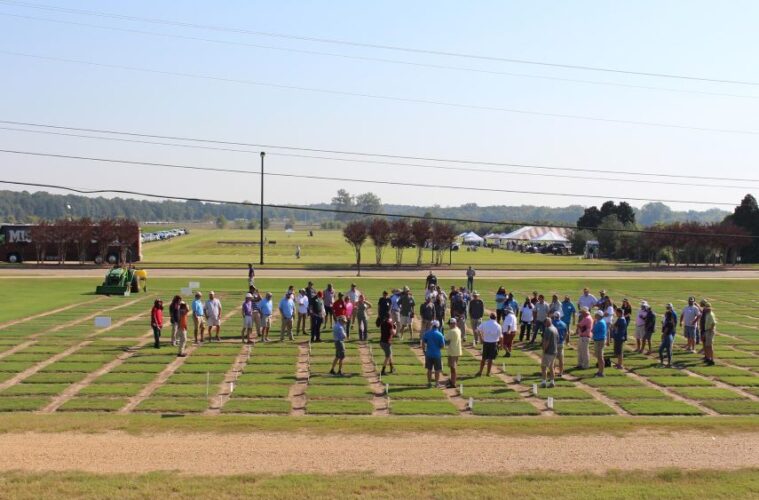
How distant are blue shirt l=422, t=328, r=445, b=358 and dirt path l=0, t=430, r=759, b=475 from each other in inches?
173

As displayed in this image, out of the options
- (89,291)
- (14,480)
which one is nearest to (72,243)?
(89,291)

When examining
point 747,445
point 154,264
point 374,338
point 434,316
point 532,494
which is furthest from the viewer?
point 154,264

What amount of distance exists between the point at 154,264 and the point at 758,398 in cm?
5154

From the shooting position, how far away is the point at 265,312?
24.3 metres

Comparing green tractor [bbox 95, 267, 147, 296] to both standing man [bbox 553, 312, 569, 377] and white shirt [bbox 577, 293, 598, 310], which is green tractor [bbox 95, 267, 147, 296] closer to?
white shirt [bbox 577, 293, 598, 310]

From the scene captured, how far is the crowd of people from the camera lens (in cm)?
1909

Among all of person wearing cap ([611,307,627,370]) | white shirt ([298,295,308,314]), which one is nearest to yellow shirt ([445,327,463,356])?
person wearing cap ([611,307,627,370])

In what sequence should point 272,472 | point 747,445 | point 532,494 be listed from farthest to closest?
point 747,445 < point 272,472 < point 532,494

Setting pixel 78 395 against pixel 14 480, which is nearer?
pixel 14 480

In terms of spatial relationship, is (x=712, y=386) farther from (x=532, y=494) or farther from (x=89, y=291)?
(x=89, y=291)

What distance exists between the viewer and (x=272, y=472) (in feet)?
38.0

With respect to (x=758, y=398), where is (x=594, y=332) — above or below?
above

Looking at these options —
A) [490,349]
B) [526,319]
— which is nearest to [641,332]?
[526,319]

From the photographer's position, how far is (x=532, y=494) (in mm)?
10719
